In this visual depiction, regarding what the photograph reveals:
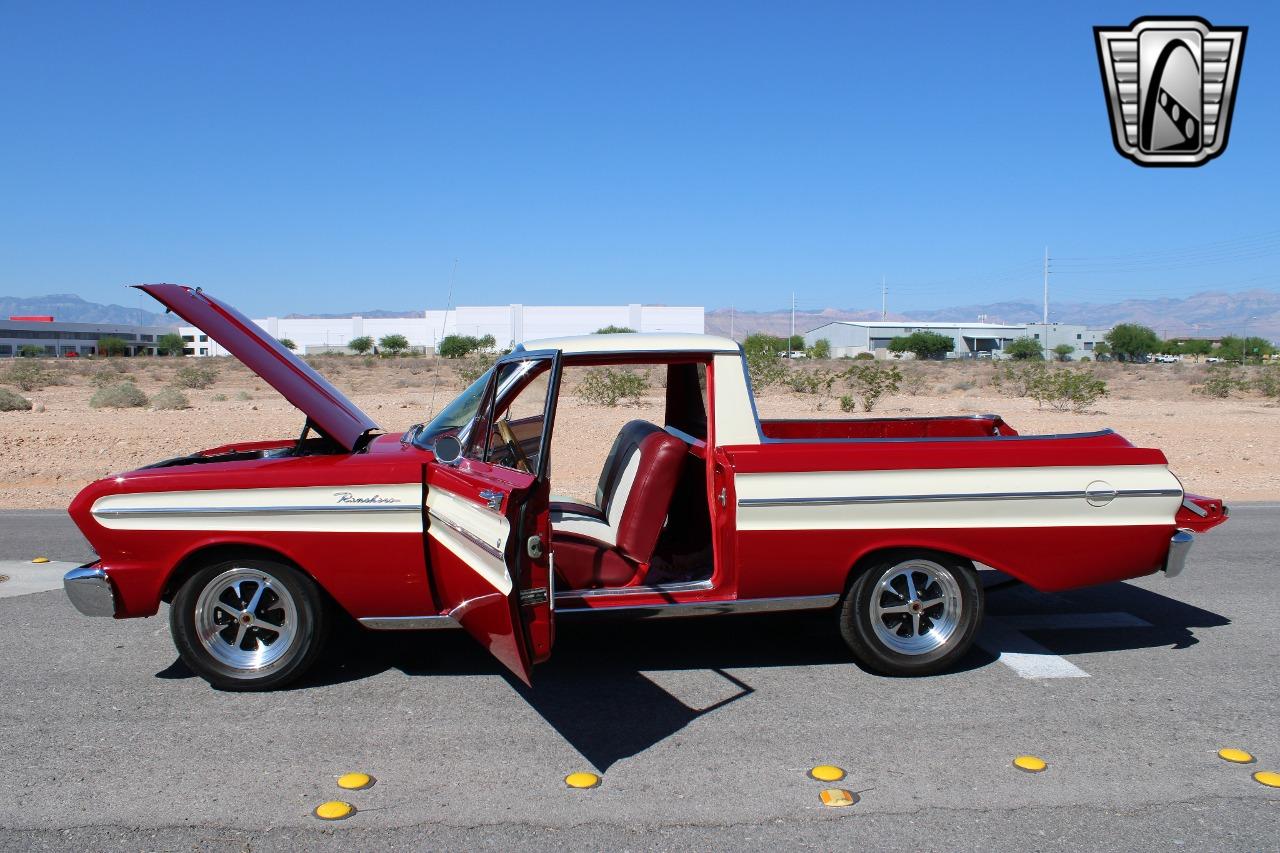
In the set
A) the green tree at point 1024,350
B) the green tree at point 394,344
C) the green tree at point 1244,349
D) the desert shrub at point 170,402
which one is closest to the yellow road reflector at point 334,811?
the desert shrub at point 170,402

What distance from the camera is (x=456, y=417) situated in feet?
18.6

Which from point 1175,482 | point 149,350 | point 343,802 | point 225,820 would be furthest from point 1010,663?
point 149,350

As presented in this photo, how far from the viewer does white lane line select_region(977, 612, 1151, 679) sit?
5602 mm

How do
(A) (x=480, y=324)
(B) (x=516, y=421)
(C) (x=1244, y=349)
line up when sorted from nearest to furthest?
(B) (x=516, y=421), (A) (x=480, y=324), (C) (x=1244, y=349)

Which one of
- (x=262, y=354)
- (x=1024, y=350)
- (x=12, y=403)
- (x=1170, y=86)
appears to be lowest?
(x=12, y=403)

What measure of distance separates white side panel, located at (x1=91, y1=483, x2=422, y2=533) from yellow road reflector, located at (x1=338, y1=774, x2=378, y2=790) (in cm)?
122

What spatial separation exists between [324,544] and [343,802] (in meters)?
1.41

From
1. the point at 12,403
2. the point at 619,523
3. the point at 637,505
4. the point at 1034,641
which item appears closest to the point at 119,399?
the point at 12,403

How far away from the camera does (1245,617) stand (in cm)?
672

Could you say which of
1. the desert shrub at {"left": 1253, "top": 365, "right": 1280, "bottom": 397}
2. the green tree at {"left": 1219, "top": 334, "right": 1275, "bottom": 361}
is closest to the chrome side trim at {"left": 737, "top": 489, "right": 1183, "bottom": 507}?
the desert shrub at {"left": 1253, "top": 365, "right": 1280, "bottom": 397}

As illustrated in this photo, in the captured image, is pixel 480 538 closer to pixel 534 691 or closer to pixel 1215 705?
pixel 534 691

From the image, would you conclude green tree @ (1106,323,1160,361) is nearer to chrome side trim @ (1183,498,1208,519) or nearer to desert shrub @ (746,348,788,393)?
desert shrub @ (746,348,788,393)

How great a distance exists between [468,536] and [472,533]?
0.22 ft

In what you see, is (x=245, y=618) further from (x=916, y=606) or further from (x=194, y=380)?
(x=194, y=380)
